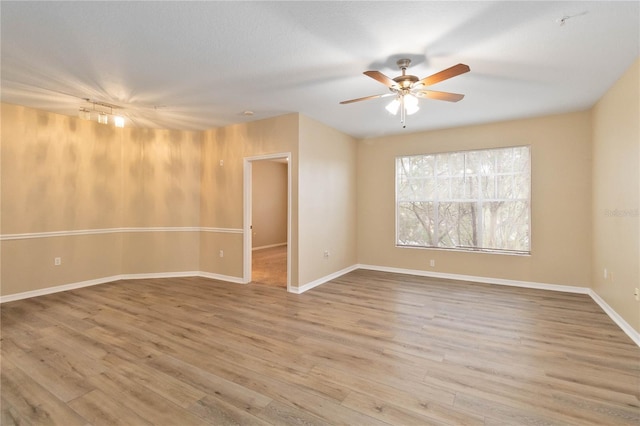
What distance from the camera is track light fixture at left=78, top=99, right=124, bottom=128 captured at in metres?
3.73

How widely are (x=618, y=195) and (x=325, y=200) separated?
365cm

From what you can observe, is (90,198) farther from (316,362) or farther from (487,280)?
(487,280)

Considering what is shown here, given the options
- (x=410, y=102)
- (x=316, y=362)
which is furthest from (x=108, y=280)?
(x=410, y=102)

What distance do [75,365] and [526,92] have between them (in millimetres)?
5343

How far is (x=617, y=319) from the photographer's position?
312 cm

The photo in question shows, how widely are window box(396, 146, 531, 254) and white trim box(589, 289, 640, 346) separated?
1.00m

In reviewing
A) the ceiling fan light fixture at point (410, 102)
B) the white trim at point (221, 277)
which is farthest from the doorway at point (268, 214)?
the ceiling fan light fixture at point (410, 102)

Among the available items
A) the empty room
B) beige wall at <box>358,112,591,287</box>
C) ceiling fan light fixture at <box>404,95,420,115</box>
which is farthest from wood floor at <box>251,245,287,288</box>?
ceiling fan light fixture at <box>404,95,420,115</box>

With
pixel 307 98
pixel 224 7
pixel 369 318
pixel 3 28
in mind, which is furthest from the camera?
pixel 307 98

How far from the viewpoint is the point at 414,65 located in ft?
9.29

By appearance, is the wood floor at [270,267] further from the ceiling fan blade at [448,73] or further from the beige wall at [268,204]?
the ceiling fan blade at [448,73]

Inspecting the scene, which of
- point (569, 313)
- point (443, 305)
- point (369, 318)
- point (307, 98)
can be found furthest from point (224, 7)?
point (569, 313)

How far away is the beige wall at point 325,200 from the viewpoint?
14.5 feet

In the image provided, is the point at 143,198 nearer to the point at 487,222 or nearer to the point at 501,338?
the point at 501,338
